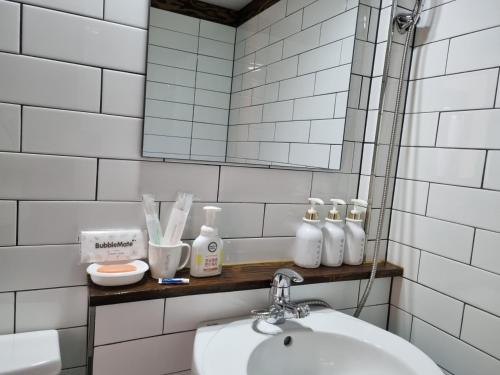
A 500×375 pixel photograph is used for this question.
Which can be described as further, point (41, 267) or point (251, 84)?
point (251, 84)

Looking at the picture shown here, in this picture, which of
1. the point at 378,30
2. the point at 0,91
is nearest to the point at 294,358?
the point at 0,91

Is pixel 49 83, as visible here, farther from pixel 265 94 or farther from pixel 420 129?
pixel 420 129

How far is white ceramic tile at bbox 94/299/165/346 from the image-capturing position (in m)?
0.72

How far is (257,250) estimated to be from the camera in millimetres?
979

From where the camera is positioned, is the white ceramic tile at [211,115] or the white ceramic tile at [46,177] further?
the white ceramic tile at [211,115]

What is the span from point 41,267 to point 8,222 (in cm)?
11

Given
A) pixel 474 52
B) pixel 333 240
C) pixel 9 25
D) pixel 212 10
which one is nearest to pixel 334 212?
pixel 333 240

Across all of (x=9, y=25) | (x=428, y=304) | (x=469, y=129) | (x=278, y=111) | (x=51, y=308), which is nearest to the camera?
(x=9, y=25)

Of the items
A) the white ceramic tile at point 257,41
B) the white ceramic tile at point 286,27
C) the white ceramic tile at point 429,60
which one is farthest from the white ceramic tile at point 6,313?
the white ceramic tile at point 429,60

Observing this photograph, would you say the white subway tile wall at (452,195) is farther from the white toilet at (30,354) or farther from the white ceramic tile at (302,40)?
the white toilet at (30,354)

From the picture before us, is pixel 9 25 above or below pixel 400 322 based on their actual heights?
above

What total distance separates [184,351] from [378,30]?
1.03 m

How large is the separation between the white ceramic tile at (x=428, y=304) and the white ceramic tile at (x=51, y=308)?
852mm

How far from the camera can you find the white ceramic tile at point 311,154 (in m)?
1.08
